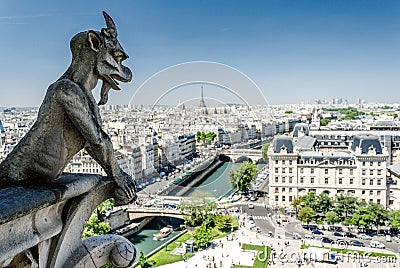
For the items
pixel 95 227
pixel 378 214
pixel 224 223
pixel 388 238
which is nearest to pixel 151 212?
pixel 224 223

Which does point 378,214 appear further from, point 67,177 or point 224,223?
point 67,177

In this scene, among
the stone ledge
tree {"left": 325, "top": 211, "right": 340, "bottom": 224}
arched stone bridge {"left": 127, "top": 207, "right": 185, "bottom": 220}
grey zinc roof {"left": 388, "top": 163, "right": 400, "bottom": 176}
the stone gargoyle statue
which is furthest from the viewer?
grey zinc roof {"left": 388, "top": 163, "right": 400, "bottom": 176}

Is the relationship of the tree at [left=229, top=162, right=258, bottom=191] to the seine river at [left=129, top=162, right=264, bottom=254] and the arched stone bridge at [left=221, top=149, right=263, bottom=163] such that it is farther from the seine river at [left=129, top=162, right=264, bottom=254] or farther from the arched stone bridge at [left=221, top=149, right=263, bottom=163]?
the arched stone bridge at [left=221, top=149, right=263, bottom=163]

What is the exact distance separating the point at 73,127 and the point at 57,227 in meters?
0.43

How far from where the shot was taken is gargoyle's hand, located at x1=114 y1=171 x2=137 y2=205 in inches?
74.8

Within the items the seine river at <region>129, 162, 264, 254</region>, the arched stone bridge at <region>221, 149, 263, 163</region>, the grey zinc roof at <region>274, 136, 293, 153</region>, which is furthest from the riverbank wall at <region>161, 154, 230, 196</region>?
the grey zinc roof at <region>274, 136, 293, 153</region>

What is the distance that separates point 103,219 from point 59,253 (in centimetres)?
1791

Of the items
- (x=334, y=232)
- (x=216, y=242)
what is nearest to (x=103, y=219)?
(x=216, y=242)

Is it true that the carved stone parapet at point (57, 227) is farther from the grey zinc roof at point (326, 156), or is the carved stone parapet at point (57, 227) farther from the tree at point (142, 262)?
the grey zinc roof at point (326, 156)

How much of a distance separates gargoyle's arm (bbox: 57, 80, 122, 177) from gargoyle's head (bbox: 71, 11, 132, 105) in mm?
185

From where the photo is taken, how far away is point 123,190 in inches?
74.8

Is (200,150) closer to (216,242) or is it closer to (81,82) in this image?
(216,242)

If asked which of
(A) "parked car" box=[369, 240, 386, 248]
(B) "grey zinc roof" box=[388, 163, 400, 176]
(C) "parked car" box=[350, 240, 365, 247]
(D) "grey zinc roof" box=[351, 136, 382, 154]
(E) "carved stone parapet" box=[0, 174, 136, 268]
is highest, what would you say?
(E) "carved stone parapet" box=[0, 174, 136, 268]

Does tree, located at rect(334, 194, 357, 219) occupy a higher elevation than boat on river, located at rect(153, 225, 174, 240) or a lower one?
higher
